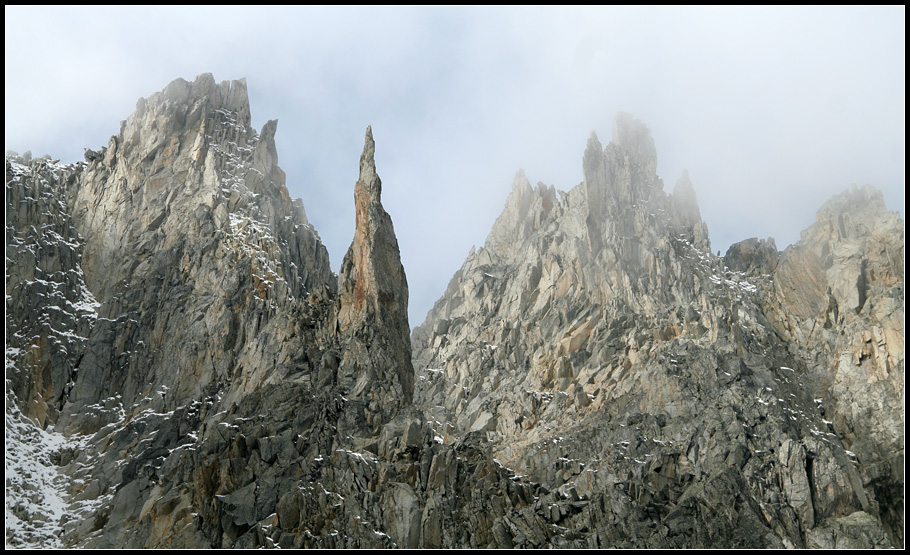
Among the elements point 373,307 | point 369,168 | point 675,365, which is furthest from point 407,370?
point 675,365

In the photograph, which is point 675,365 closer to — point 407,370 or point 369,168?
point 407,370

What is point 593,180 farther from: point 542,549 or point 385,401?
point 542,549

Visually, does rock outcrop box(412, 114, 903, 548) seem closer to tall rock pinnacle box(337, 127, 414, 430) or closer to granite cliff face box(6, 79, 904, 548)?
granite cliff face box(6, 79, 904, 548)

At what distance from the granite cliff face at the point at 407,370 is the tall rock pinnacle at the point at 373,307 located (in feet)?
1.05

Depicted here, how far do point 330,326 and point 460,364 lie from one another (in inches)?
1129

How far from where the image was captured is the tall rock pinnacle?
10081cm

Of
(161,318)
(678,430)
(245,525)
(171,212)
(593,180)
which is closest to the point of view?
(245,525)

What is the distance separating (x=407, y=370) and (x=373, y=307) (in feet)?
24.9

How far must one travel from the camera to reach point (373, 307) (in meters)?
107

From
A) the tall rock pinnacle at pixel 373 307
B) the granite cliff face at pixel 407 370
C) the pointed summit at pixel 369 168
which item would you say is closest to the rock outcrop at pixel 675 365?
the granite cliff face at pixel 407 370

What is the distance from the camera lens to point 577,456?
108 metres

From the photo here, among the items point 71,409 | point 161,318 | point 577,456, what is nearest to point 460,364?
point 577,456

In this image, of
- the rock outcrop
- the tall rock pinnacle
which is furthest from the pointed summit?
the rock outcrop

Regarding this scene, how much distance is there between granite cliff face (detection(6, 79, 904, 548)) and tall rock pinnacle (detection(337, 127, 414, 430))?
1.05 ft
